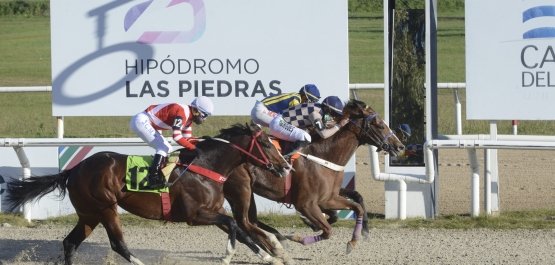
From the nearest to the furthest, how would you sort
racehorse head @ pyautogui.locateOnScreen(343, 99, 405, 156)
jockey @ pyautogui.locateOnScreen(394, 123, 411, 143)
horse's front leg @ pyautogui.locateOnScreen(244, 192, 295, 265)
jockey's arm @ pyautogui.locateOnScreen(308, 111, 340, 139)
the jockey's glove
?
the jockey's glove
horse's front leg @ pyautogui.locateOnScreen(244, 192, 295, 265)
jockey's arm @ pyautogui.locateOnScreen(308, 111, 340, 139)
racehorse head @ pyautogui.locateOnScreen(343, 99, 405, 156)
jockey @ pyautogui.locateOnScreen(394, 123, 411, 143)

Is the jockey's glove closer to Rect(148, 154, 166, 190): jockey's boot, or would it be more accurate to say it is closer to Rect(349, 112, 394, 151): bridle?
Rect(148, 154, 166, 190): jockey's boot

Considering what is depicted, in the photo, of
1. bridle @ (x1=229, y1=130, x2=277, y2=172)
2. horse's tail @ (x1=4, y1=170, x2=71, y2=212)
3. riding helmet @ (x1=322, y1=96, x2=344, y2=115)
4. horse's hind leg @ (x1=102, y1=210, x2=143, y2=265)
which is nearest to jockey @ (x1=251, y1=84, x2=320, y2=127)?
riding helmet @ (x1=322, y1=96, x2=344, y2=115)

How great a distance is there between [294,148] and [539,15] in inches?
131

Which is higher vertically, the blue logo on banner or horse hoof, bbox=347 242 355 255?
the blue logo on banner

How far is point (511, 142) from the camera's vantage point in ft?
33.1

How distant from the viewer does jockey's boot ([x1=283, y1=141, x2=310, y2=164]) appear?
8.59 m

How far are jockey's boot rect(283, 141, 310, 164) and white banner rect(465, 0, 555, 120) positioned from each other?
8.58ft

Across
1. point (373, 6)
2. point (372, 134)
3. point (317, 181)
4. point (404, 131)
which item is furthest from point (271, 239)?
point (373, 6)

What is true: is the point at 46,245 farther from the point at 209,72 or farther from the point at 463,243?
the point at 463,243

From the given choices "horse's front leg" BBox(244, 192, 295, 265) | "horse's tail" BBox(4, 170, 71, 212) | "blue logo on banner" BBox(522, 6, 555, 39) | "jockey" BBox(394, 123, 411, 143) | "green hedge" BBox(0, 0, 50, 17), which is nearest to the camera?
"horse's tail" BBox(4, 170, 71, 212)

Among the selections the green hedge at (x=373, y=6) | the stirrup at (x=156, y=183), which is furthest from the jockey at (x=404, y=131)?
the green hedge at (x=373, y=6)

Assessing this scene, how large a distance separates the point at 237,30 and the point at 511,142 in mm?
3224

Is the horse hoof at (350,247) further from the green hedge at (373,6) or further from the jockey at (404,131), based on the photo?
the green hedge at (373,6)

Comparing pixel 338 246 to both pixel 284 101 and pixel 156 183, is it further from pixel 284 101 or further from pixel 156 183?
pixel 156 183
